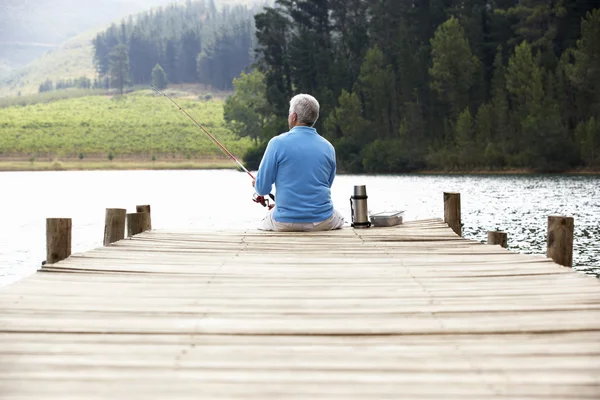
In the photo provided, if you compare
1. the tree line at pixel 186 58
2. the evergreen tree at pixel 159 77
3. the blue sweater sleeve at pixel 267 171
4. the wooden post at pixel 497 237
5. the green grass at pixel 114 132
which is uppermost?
the tree line at pixel 186 58

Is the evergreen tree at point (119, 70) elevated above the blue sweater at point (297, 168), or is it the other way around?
the evergreen tree at point (119, 70)

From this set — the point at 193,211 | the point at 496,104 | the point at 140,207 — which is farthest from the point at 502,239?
the point at 496,104

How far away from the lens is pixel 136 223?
9.21 m

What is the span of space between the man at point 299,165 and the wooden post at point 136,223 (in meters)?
1.94

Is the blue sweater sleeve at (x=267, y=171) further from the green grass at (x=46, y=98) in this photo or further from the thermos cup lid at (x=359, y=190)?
the green grass at (x=46, y=98)

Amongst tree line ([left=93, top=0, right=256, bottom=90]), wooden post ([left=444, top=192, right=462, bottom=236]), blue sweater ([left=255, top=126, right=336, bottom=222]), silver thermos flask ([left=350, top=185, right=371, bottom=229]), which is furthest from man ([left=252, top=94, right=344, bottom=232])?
tree line ([left=93, top=0, right=256, bottom=90])

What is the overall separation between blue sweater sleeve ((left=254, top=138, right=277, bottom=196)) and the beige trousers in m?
0.44

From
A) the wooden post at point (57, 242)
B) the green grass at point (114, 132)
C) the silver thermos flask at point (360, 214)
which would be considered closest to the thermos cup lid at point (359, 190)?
the silver thermos flask at point (360, 214)

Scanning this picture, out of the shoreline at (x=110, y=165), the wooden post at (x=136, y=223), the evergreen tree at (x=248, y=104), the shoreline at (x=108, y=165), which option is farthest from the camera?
the shoreline at (x=108, y=165)

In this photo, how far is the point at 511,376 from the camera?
314cm

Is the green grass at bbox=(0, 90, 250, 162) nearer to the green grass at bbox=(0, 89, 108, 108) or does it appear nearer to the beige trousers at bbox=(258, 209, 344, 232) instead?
the green grass at bbox=(0, 89, 108, 108)

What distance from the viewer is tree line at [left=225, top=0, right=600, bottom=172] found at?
52.2 meters

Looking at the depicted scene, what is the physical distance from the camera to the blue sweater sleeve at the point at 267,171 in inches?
298

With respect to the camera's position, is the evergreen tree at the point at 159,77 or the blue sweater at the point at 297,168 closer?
the blue sweater at the point at 297,168
